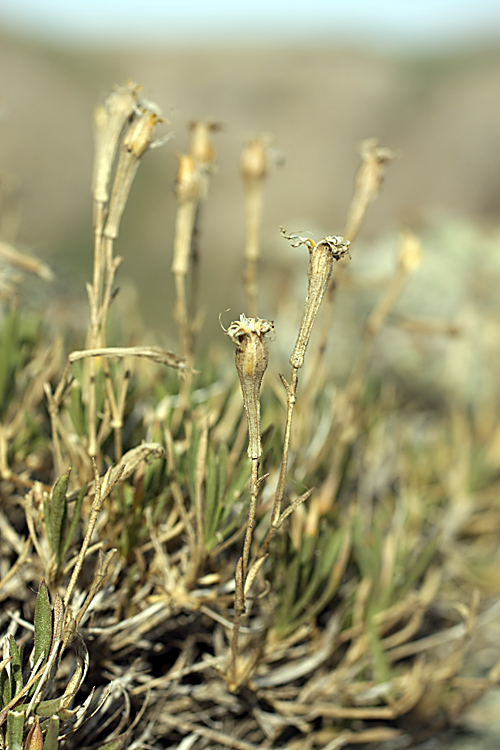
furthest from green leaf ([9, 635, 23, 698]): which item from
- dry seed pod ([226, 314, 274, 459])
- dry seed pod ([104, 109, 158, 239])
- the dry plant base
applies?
dry seed pod ([104, 109, 158, 239])

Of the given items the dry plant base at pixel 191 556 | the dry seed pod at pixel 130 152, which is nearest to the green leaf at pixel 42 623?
the dry plant base at pixel 191 556

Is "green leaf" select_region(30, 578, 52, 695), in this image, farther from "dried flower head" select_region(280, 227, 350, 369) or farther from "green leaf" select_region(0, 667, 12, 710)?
"dried flower head" select_region(280, 227, 350, 369)

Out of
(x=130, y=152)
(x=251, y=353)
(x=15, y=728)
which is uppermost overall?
(x=130, y=152)

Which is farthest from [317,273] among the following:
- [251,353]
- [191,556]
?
[191,556]

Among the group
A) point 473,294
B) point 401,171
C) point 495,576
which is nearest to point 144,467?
point 495,576

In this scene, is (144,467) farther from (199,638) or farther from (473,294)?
(473,294)

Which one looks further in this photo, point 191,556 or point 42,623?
point 191,556

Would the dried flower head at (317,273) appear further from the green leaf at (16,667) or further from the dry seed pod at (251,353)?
the green leaf at (16,667)

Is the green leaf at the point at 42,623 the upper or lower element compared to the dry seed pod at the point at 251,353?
lower

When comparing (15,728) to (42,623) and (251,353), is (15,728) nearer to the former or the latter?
(42,623)
